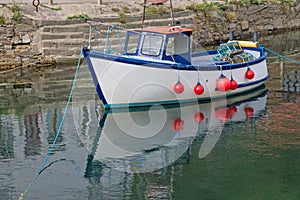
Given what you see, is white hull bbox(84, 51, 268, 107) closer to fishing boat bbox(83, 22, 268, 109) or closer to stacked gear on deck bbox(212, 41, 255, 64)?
fishing boat bbox(83, 22, 268, 109)

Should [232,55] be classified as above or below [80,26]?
below

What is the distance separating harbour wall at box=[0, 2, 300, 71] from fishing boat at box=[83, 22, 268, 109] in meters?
6.36

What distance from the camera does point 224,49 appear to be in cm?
2109

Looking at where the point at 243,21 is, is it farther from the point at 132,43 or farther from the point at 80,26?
the point at 132,43

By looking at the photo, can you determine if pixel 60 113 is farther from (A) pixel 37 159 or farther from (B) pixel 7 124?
(A) pixel 37 159

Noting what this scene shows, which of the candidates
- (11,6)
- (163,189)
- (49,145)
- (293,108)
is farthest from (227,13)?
(163,189)

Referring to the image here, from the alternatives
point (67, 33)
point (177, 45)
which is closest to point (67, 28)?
point (67, 33)

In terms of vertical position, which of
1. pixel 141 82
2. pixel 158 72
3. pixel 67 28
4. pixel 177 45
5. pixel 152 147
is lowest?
pixel 152 147

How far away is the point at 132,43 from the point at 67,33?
7.27m

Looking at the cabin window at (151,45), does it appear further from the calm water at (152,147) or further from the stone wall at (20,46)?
the stone wall at (20,46)

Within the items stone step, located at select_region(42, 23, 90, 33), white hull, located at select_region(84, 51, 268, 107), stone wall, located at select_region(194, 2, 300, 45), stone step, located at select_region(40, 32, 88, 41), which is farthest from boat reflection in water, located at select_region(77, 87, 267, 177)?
stone wall, located at select_region(194, 2, 300, 45)

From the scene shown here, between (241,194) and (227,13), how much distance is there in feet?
66.4

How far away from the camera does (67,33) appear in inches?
1013

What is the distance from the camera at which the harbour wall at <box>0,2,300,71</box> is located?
25062 mm
